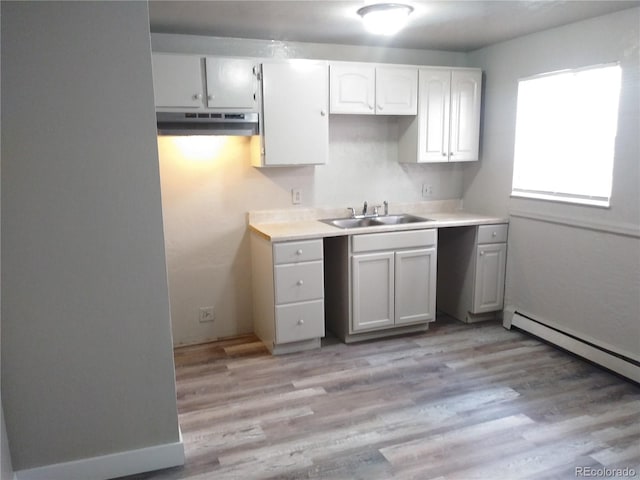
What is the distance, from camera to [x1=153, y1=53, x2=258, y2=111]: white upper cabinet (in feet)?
10.7

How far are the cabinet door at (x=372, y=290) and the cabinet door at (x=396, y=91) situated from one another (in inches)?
44.3

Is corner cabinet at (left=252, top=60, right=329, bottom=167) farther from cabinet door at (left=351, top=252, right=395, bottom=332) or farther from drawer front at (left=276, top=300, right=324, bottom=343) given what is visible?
drawer front at (left=276, top=300, right=324, bottom=343)

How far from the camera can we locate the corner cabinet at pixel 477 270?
404 cm

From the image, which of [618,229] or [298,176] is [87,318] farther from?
[618,229]

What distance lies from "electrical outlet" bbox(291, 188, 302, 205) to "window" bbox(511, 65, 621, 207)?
1.71m

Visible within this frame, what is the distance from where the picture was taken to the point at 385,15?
296cm

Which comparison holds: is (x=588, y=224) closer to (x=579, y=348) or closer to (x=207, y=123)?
(x=579, y=348)

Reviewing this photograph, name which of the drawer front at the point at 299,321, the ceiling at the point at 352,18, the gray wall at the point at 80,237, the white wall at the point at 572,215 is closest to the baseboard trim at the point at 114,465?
the gray wall at the point at 80,237

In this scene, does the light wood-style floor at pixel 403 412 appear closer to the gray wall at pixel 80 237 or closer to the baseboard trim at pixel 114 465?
the baseboard trim at pixel 114 465

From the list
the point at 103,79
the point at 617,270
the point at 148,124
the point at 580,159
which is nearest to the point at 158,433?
the point at 148,124

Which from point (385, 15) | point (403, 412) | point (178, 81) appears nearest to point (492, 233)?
point (403, 412)

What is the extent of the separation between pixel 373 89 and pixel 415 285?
1530mm

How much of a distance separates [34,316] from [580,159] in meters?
3.41

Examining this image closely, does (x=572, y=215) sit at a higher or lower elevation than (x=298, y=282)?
higher
